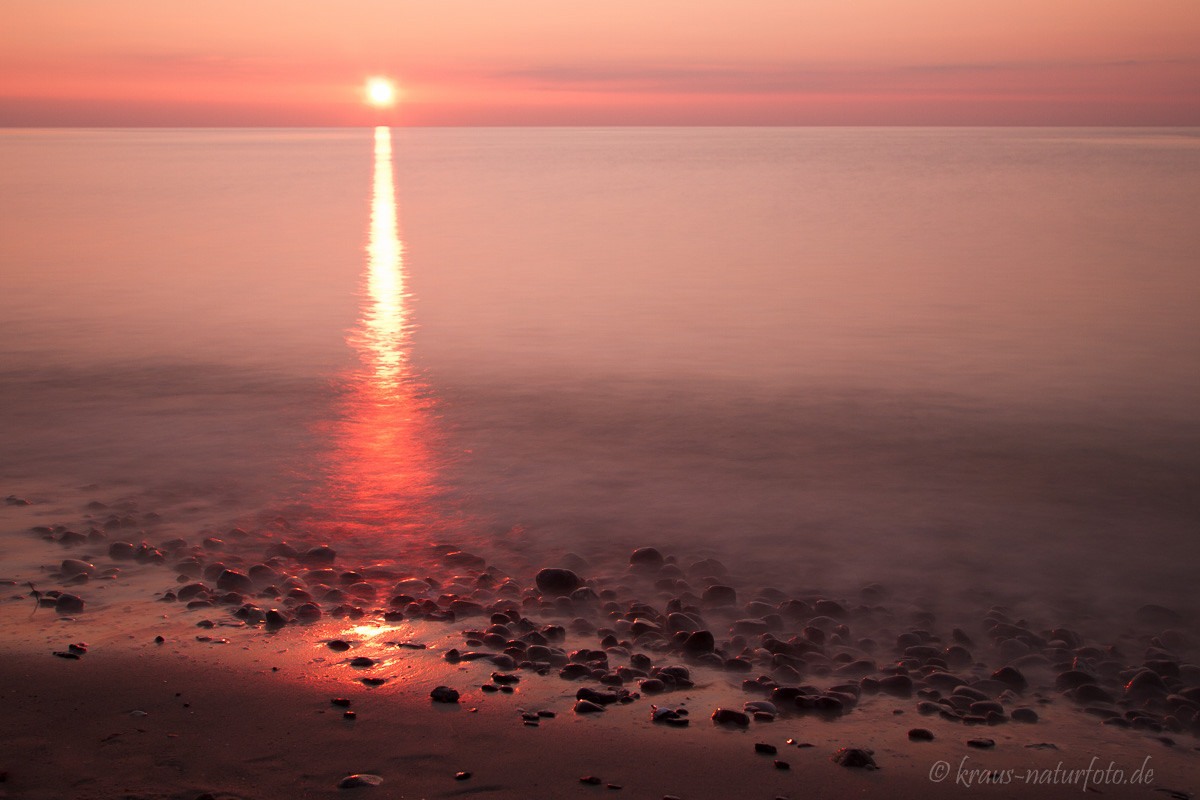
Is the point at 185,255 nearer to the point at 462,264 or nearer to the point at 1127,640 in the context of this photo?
the point at 462,264

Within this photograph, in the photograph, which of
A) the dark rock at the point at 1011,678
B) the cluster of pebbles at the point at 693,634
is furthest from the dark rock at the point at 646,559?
the dark rock at the point at 1011,678

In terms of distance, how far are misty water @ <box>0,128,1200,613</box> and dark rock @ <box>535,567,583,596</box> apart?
656mm

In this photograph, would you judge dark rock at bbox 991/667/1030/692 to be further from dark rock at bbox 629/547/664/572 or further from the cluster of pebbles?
dark rock at bbox 629/547/664/572

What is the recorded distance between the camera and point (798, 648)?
6.68 meters

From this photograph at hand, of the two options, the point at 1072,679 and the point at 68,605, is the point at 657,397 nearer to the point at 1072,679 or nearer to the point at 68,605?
the point at 1072,679

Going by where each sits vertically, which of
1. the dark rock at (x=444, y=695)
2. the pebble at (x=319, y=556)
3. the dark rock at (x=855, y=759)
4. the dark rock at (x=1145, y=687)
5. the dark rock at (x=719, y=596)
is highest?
the pebble at (x=319, y=556)

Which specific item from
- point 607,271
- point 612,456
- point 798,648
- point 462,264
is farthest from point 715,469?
point 462,264

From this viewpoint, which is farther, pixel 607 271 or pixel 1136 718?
pixel 607 271

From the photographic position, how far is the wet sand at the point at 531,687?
5.07 meters

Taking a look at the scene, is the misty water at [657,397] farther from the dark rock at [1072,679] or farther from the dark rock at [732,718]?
the dark rock at [732,718]

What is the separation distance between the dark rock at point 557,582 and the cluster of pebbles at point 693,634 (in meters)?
0.01

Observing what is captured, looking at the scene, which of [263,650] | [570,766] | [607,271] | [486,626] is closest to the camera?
[570,766]

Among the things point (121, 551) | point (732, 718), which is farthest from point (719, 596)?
point (121, 551)

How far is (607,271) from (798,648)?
2051 cm
